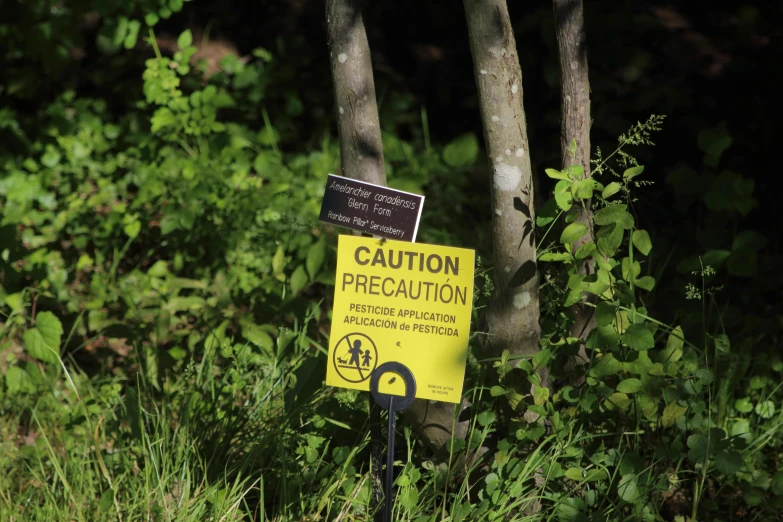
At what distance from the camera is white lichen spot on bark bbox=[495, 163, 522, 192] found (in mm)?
1890

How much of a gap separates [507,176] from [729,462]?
2.84 ft

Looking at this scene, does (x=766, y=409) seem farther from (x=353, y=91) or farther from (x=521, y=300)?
(x=353, y=91)

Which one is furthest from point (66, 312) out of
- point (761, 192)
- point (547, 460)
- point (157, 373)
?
point (761, 192)

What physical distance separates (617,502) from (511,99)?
3.52 ft

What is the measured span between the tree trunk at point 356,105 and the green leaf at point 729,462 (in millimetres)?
819

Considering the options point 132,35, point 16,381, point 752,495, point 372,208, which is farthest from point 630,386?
point 132,35

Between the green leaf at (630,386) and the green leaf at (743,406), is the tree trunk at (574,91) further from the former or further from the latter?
the green leaf at (743,406)

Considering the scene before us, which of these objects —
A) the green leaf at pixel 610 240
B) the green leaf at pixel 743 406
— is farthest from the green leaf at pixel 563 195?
the green leaf at pixel 743 406

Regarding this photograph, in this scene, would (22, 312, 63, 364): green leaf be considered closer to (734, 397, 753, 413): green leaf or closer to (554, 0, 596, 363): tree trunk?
(554, 0, 596, 363): tree trunk

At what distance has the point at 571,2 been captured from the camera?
6.57 ft

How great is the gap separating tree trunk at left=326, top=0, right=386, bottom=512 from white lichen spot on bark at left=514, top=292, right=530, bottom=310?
0.44 meters

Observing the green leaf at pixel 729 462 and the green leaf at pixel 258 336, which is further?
the green leaf at pixel 258 336

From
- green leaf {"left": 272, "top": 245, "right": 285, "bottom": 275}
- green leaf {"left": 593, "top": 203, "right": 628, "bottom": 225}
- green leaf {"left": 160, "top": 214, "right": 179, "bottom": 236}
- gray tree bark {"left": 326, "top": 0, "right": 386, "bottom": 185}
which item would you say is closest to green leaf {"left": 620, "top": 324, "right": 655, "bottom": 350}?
green leaf {"left": 593, "top": 203, "right": 628, "bottom": 225}

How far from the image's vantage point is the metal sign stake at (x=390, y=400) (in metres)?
1.80
